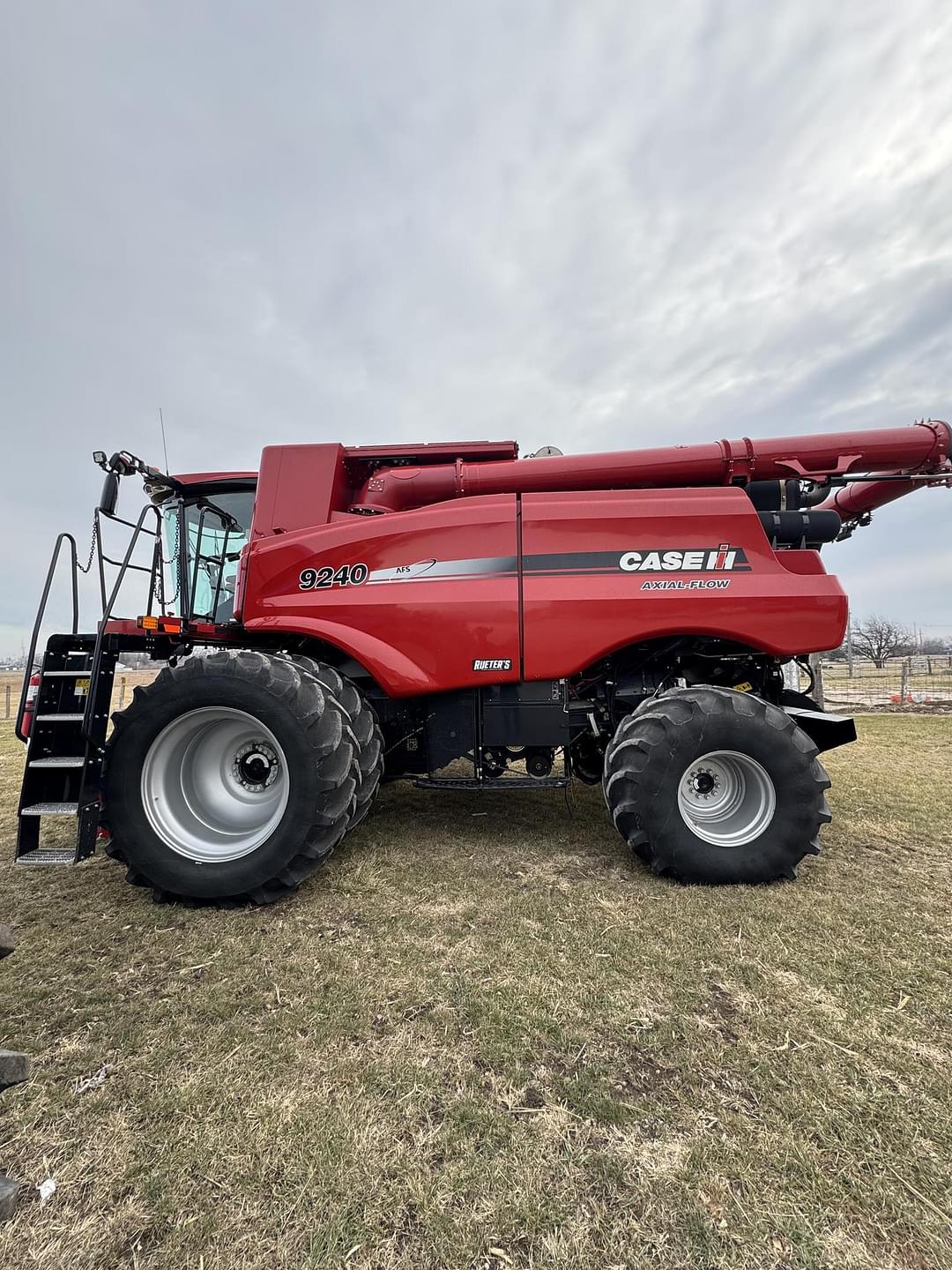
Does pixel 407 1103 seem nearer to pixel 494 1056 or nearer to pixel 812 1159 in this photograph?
pixel 494 1056

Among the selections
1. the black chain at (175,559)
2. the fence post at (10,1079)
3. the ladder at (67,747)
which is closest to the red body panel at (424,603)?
the ladder at (67,747)

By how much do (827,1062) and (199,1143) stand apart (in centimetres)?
184

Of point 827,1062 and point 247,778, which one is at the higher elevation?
point 247,778

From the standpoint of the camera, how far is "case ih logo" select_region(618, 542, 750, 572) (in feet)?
11.1

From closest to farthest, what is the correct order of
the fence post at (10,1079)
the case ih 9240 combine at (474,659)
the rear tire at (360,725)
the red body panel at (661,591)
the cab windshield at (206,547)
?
the fence post at (10,1079) < the case ih 9240 combine at (474,659) < the rear tire at (360,725) < the red body panel at (661,591) < the cab windshield at (206,547)

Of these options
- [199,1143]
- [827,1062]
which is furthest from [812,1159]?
[199,1143]

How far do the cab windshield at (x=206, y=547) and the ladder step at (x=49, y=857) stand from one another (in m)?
2.04

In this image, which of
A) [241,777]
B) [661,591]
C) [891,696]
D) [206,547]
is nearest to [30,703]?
[241,777]

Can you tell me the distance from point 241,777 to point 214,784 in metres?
0.20

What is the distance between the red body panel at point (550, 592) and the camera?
3.37 metres

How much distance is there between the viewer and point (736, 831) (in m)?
3.21

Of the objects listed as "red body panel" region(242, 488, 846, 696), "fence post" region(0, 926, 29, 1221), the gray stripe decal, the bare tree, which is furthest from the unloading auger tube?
the bare tree

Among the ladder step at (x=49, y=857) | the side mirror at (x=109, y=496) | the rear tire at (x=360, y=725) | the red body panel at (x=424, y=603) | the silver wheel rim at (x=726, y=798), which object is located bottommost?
the ladder step at (x=49, y=857)

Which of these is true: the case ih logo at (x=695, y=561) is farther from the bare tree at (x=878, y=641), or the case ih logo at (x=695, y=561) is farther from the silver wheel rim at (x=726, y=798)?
the bare tree at (x=878, y=641)
